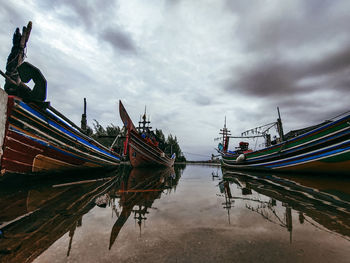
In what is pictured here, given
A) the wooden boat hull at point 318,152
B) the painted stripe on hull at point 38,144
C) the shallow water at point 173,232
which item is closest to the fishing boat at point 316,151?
the wooden boat hull at point 318,152

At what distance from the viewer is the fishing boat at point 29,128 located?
218 inches

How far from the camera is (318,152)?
9.35m

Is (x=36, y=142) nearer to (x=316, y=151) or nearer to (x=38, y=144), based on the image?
(x=38, y=144)

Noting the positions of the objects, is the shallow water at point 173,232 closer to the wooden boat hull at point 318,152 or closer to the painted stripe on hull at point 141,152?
the wooden boat hull at point 318,152

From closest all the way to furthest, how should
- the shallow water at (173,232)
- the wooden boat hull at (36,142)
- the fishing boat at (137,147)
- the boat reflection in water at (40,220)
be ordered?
the shallow water at (173,232) → the boat reflection in water at (40,220) → the wooden boat hull at (36,142) → the fishing boat at (137,147)

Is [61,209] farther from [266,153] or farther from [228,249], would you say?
[266,153]

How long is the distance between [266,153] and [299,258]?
13.8 m

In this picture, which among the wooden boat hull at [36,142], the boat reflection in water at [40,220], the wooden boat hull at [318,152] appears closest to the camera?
the boat reflection in water at [40,220]

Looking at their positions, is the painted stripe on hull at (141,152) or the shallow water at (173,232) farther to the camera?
the painted stripe on hull at (141,152)

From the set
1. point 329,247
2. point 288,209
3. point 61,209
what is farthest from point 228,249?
point 61,209

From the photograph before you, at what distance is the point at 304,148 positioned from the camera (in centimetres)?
1025

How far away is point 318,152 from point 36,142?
A: 50.1ft

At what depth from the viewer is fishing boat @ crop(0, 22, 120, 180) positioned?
555 cm

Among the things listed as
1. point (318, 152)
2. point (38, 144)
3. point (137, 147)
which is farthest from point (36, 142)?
point (318, 152)
